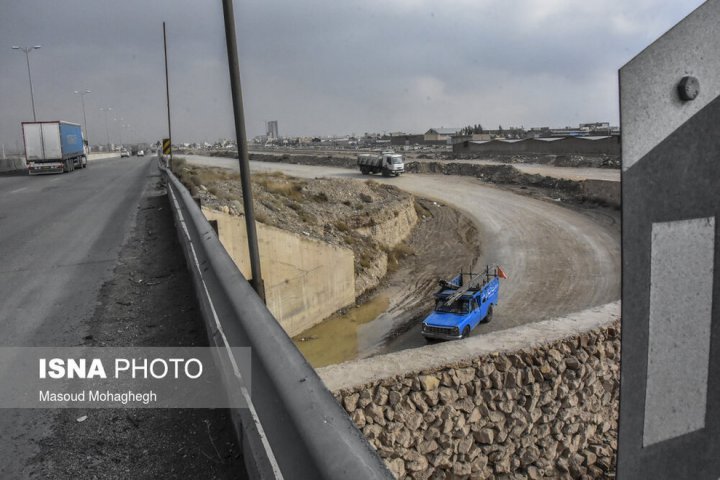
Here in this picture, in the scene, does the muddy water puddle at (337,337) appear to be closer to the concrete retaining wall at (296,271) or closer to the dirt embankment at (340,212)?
the concrete retaining wall at (296,271)

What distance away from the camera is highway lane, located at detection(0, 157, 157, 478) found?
10.9 ft

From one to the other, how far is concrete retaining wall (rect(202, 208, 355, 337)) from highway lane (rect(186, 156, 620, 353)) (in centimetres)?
248

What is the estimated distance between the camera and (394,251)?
112 ft

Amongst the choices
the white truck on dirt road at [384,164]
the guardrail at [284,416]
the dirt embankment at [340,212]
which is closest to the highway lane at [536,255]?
the white truck on dirt road at [384,164]

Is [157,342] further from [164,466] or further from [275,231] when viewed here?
[275,231]

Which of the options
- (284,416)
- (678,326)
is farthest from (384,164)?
(678,326)

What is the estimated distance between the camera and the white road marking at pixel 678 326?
3.54 ft

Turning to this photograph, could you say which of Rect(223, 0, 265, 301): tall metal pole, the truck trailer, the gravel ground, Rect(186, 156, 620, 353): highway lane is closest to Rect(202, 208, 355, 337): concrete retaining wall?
Rect(186, 156, 620, 353): highway lane

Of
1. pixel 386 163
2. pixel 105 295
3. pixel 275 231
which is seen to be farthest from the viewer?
pixel 386 163

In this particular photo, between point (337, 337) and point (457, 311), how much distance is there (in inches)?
243

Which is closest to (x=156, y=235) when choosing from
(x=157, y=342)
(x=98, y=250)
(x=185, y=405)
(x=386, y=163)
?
(x=98, y=250)

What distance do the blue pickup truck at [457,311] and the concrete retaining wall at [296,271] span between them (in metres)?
5.95

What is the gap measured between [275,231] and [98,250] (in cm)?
1210

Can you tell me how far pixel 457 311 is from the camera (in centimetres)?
1945
